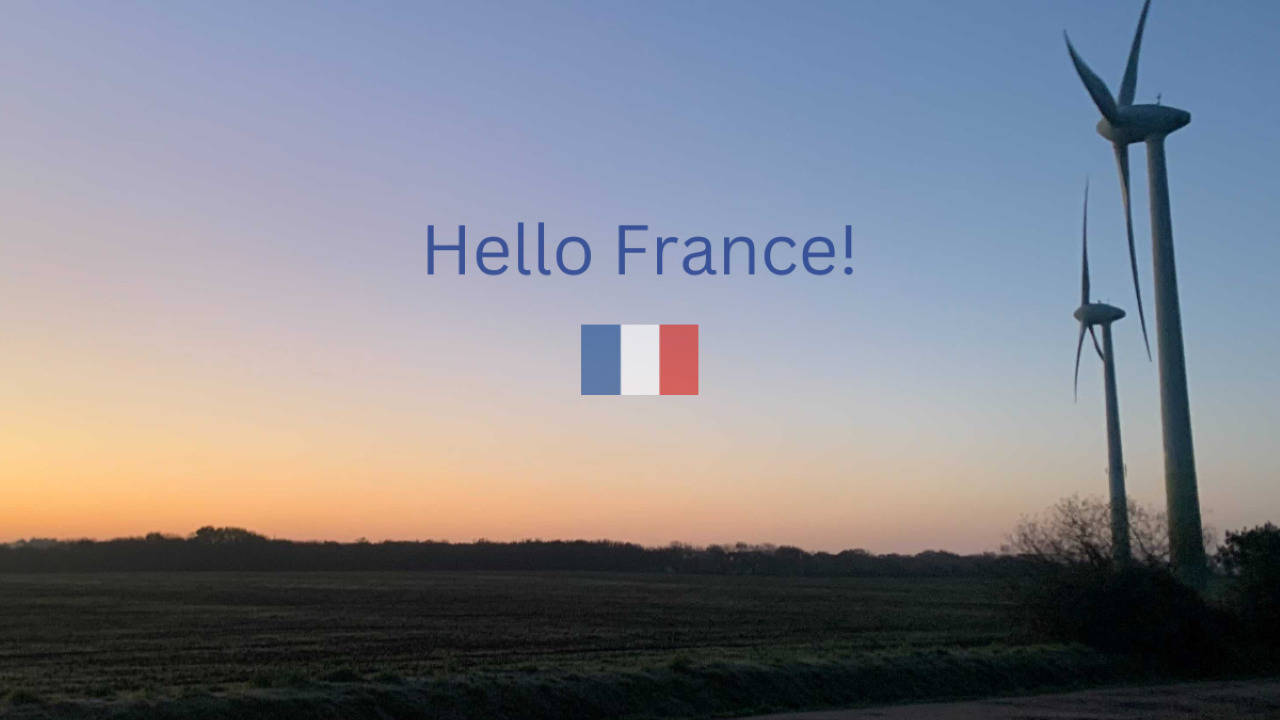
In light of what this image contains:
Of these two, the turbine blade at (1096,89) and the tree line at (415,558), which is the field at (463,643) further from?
the tree line at (415,558)

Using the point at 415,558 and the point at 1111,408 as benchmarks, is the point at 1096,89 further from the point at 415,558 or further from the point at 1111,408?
the point at 415,558

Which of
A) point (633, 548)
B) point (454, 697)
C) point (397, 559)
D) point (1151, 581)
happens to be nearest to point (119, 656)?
point (454, 697)

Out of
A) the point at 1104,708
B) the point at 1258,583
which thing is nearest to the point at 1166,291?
the point at 1258,583

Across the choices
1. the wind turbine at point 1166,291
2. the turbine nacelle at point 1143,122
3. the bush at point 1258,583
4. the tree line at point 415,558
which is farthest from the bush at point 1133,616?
the tree line at point 415,558

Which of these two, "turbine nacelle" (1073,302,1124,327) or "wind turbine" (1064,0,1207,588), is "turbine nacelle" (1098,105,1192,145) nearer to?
"wind turbine" (1064,0,1207,588)

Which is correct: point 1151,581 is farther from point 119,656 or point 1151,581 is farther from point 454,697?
point 119,656
